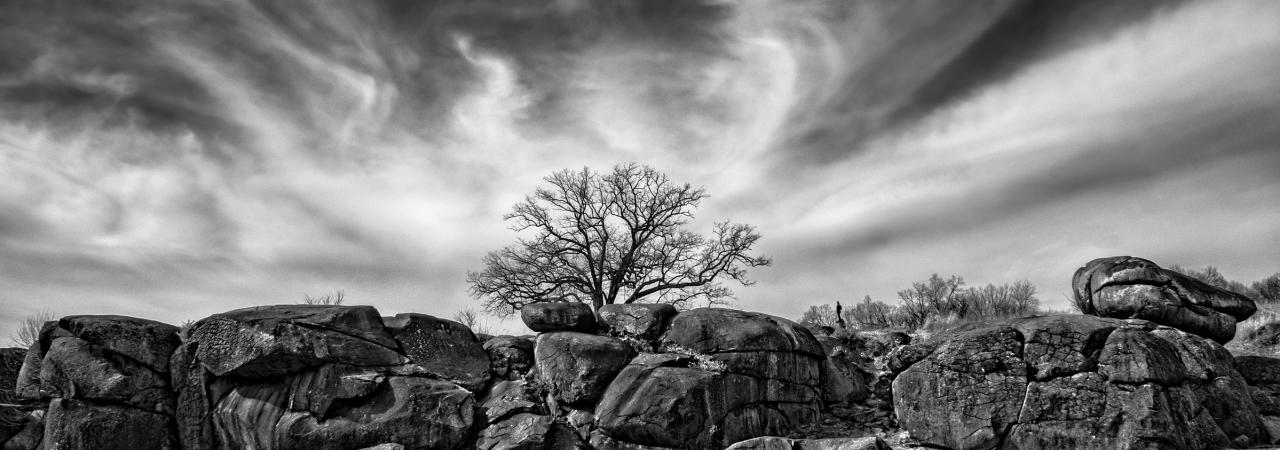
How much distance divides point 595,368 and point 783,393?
4.16 meters

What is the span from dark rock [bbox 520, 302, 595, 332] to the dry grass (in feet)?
50.0

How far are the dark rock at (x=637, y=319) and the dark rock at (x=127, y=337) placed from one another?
9731mm

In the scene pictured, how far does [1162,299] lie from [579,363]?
Result: 12.6 metres

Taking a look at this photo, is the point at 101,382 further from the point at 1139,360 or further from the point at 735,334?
the point at 1139,360

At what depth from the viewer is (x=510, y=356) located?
1559 cm

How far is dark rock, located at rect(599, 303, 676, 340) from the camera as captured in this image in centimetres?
1602

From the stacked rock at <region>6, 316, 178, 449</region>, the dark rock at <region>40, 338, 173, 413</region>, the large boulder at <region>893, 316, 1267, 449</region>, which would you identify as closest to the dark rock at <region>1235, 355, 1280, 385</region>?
the large boulder at <region>893, 316, 1267, 449</region>

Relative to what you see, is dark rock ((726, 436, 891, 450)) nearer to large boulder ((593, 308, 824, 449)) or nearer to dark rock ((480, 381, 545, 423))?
large boulder ((593, 308, 824, 449))

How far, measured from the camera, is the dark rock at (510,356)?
15453 mm

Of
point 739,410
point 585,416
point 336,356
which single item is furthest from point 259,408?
point 739,410

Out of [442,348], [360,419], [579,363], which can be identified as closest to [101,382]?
[360,419]

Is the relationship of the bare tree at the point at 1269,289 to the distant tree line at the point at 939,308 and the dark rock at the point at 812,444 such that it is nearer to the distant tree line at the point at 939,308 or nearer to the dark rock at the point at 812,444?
the distant tree line at the point at 939,308

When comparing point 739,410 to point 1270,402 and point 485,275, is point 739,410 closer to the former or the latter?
point 1270,402

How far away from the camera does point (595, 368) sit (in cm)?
1476
